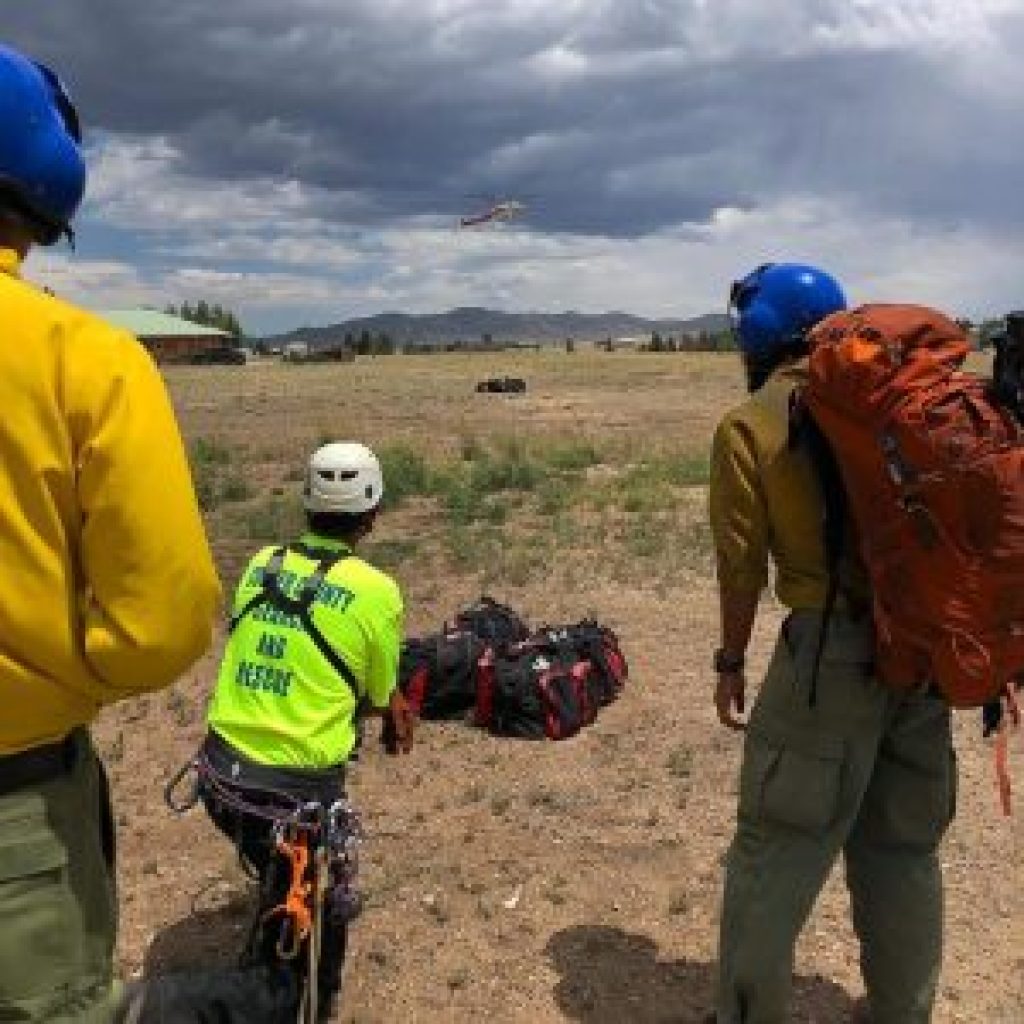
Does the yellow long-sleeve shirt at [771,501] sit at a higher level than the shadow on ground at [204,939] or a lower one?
higher

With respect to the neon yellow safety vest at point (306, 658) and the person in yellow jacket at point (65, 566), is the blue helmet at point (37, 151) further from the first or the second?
the neon yellow safety vest at point (306, 658)

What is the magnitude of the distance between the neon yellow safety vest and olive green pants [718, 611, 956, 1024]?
A: 1.09 meters

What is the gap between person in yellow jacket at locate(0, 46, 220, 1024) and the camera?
1.91 m

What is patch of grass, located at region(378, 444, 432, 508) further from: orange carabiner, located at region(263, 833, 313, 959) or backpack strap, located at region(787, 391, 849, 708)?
backpack strap, located at region(787, 391, 849, 708)

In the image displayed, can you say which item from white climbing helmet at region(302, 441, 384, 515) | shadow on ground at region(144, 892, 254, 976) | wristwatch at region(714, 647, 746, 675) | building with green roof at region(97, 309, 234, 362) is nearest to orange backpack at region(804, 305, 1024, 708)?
wristwatch at region(714, 647, 746, 675)

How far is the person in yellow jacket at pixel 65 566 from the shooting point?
191 cm

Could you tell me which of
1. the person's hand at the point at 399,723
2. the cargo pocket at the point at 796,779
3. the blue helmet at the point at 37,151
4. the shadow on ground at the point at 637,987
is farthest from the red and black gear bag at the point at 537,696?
the blue helmet at the point at 37,151

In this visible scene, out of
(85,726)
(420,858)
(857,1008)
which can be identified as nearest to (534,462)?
(420,858)

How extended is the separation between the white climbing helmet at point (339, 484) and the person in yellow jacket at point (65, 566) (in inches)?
66.4

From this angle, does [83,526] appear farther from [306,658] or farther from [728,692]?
[728,692]

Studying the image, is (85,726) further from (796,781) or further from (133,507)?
(796,781)

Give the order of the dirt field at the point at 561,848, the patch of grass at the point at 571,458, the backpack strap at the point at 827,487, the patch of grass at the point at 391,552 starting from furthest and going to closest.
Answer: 1. the patch of grass at the point at 571,458
2. the patch of grass at the point at 391,552
3. the dirt field at the point at 561,848
4. the backpack strap at the point at 827,487

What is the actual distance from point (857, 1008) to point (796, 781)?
1329 mm

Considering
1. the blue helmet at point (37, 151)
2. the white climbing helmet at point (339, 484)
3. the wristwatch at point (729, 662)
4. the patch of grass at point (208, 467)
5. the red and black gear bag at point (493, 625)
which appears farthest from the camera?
the patch of grass at point (208, 467)
